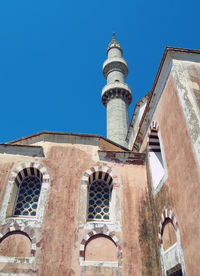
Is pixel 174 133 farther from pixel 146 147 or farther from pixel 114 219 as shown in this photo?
pixel 114 219

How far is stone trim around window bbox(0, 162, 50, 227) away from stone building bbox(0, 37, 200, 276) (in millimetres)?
31

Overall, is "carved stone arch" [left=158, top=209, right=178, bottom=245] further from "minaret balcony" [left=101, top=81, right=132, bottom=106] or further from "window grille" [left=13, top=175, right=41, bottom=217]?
"minaret balcony" [left=101, top=81, right=132, bottom=106]

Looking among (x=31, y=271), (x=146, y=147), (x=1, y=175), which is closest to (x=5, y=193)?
(x=1, y=175)

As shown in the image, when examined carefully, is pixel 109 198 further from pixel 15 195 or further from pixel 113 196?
pixel 15 195

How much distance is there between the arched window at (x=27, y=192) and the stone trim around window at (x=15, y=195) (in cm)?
14

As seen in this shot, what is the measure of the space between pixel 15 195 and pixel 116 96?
15.7 meters

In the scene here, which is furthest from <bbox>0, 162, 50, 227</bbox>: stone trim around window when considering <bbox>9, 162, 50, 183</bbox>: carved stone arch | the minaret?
the minaret

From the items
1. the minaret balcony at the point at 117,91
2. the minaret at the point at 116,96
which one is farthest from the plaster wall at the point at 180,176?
the minaret balcony at the point at 117,91

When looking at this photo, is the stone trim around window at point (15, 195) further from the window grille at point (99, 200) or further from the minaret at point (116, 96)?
the minaret at point (116, 96)

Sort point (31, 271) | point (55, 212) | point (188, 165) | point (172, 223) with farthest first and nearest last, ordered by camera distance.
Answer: point (55, 212)
point (31, 271)
point (172, 223)
point (188, 165)

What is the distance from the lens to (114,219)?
25.1 ft

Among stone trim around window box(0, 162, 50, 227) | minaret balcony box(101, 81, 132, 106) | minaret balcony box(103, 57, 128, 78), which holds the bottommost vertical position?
stone trim around window box(0, 162, 50, 227)

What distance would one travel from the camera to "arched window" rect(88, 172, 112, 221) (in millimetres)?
7992

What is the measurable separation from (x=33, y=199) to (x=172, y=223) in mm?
4576
